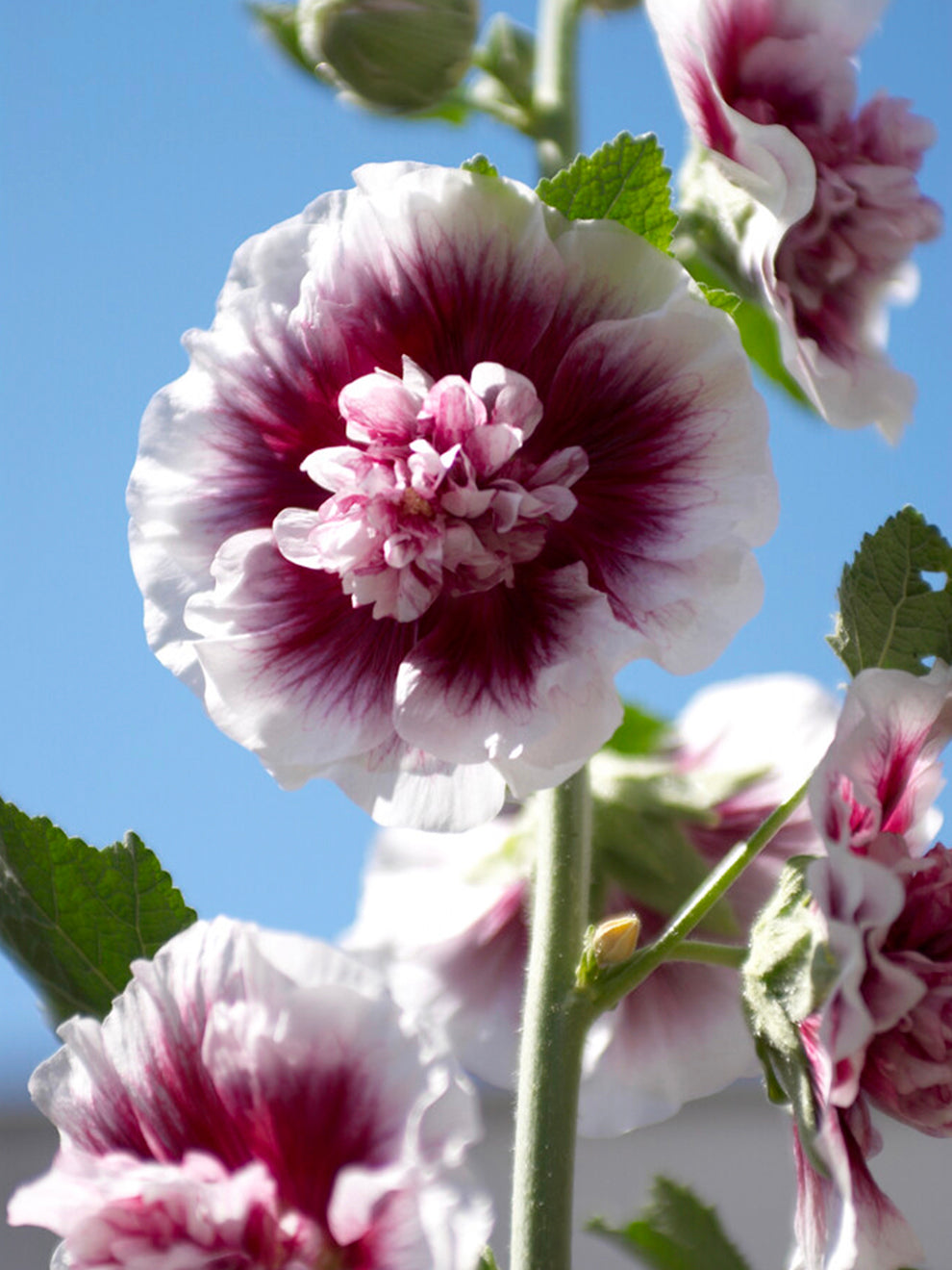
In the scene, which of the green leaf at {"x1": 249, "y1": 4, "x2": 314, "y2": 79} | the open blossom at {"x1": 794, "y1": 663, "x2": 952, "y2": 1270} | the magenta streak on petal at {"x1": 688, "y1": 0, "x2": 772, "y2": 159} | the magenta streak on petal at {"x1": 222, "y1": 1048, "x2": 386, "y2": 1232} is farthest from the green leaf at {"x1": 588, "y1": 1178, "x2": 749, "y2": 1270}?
the green leaf at {"x1": 249, "y1": 4, "x2": 314, "y2": 79}

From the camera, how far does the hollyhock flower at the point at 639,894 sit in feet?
2.31

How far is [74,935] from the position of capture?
0.57 m

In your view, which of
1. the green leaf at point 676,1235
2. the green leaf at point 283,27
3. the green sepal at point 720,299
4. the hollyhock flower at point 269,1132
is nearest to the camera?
the hollyhock flower at point 269,1132

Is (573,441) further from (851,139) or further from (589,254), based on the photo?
(851,139)

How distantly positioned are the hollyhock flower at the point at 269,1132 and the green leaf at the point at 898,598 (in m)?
0.24

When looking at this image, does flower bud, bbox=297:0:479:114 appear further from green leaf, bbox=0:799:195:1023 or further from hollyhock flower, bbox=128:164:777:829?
green leaf, bbox=0:799:195:1023

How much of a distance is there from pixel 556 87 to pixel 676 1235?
0.56 m

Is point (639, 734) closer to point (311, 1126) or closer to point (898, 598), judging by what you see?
point (898, 598)

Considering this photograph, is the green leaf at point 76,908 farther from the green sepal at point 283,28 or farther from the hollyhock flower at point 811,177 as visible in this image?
the green sepal at point 283,28

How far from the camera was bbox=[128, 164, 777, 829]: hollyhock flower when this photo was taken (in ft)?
1.61

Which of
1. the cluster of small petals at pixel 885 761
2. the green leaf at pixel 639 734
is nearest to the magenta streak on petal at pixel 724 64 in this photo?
the cluster of small petals at pixel 885 761

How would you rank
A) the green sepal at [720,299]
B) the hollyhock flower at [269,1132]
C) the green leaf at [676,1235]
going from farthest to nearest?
1. the green leaf at [676,1235]
2. the green sepal at [720,299]
3. the hollyhock flower at [269,1132]

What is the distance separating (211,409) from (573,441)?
0.13 m

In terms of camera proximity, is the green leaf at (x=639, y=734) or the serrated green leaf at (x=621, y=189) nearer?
the serrated green leaf at (x=621, y=189)
